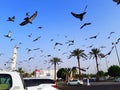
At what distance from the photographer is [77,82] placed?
7288 cm

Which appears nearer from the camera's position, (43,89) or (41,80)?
(43,89)

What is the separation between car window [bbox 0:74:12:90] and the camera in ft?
24.2

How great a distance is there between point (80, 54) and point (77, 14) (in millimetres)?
83232

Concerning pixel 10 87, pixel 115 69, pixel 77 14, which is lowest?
pixel 10 87

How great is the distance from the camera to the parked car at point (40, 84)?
1574 centimetres

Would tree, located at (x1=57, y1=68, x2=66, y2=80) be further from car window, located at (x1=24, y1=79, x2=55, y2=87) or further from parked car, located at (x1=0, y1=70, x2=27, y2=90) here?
parked car, located at (x1=0, y1=70, x2=27, y2=90)

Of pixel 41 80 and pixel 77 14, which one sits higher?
pixel 77 14

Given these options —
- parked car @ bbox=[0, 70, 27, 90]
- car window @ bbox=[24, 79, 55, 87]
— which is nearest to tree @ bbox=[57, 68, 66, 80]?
car window @ bbox=[24, 79, 55, 87]

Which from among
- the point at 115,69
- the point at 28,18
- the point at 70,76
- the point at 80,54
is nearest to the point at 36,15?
the point at 28,18

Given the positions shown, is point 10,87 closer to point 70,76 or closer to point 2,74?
point 2,74

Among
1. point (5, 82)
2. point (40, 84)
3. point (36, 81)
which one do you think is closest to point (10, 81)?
point (5, 82)

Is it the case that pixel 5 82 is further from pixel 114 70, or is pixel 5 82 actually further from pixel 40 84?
pixel 114 70

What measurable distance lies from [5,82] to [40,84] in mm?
8629

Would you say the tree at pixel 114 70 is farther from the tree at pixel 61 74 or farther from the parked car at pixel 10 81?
the parked car at pixel 10 81
